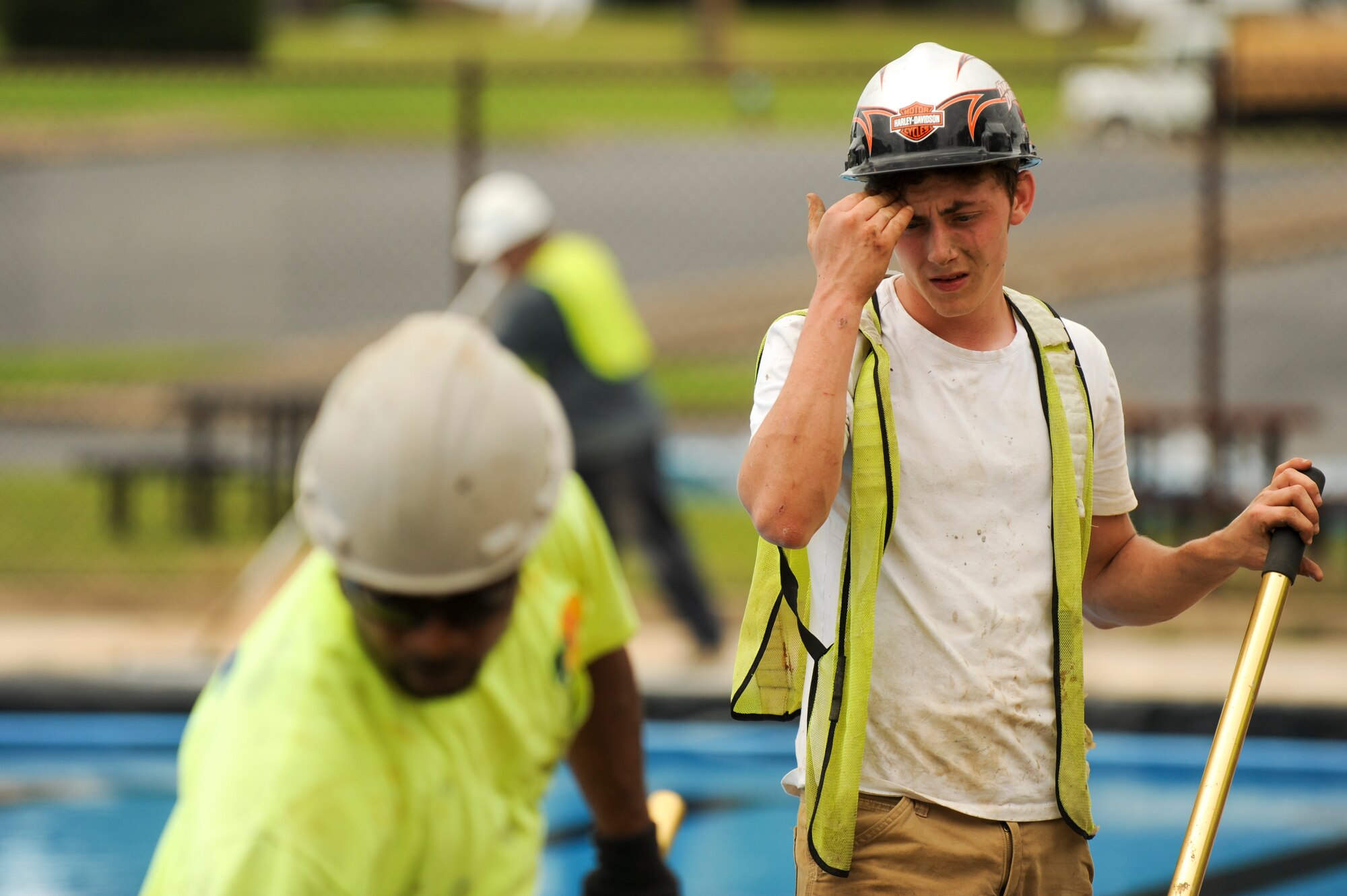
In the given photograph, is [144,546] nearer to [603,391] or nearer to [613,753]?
[603,391]

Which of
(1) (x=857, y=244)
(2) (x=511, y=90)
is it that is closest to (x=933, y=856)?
(1) (x=857, y=244)

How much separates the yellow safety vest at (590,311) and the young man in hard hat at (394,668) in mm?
4893

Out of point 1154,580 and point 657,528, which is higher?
point 1154,580

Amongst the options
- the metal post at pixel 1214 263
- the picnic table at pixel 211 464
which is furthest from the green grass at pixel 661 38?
the metal post at pixel 1214 263

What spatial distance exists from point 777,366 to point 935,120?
436 millimetres

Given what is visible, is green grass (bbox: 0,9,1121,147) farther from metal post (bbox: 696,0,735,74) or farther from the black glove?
the black glove

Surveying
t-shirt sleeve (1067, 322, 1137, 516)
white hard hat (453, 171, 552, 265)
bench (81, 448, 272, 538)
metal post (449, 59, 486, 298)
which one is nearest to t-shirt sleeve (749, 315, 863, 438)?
t-shirt sleeve (1067, 322, 1137, 516)

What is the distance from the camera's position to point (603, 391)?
7008mm

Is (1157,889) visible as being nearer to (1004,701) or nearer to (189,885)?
(1004,701)

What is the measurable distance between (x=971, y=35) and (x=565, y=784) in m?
35.1

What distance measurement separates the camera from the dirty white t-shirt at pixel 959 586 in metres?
2.54

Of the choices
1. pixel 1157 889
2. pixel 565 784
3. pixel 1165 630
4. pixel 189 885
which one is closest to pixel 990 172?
pixel 189 885

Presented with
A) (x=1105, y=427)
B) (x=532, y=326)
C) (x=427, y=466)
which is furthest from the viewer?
(x=532, y=326)

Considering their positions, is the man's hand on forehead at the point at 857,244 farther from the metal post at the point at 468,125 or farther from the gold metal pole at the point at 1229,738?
the metal post at the point at 468,125
